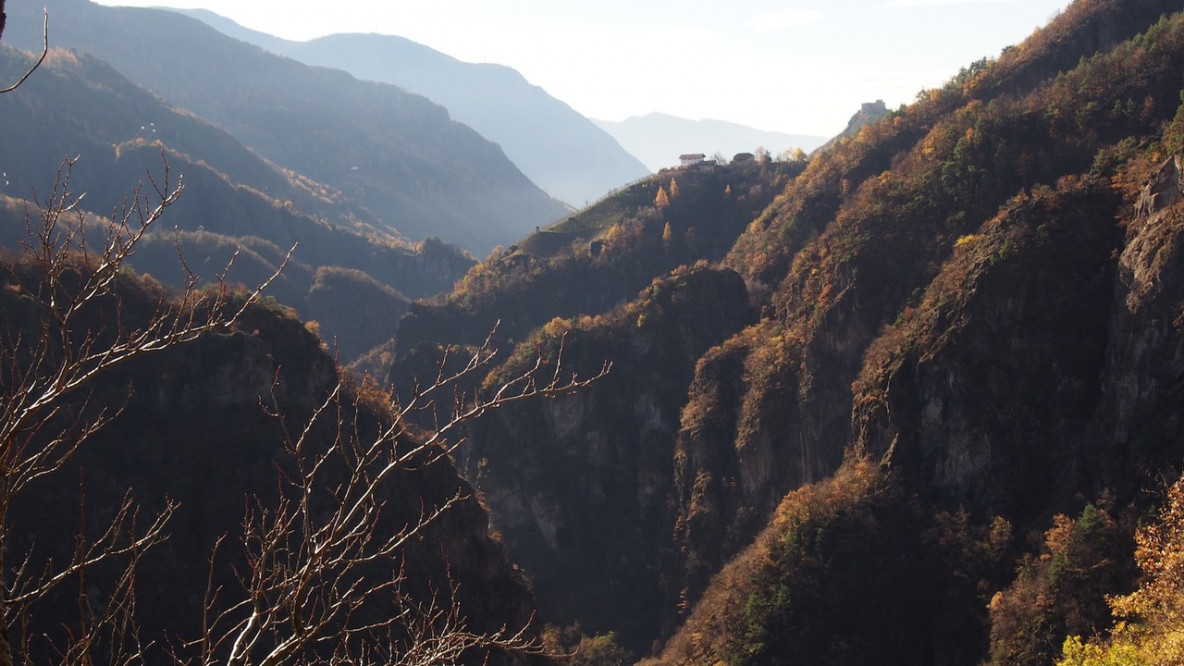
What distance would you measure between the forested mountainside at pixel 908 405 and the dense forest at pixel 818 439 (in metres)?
0.28

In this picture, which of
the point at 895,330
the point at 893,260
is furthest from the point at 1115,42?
the point at 895,330

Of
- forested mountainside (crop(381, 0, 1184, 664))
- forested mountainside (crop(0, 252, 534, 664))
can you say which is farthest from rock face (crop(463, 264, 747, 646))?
forested mountainside (crop(0, 252, 534, 664))

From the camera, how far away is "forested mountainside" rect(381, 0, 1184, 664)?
59875 mm

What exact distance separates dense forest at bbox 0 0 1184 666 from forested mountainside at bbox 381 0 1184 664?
0.28 metres

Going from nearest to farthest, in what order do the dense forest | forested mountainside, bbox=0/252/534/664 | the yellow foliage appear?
the yellow foliage < forested mountainside, bbox=0/252/534/664 < the dense forest

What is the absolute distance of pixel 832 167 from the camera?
12069cm

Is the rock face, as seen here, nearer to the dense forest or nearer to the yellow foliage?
the dense forest

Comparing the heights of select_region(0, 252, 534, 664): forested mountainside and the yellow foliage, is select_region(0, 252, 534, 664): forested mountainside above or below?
below

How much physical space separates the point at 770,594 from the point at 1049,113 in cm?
5848

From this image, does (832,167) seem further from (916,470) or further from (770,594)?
(770,594)

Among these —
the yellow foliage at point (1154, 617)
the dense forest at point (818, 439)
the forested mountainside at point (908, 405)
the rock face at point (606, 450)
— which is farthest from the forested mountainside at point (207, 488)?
the rock face at point (606, 450)

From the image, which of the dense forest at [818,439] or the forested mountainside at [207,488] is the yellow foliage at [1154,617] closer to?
the dense forest at [818,439]

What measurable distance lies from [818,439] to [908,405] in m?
14.2

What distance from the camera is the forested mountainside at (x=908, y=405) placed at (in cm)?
5988
